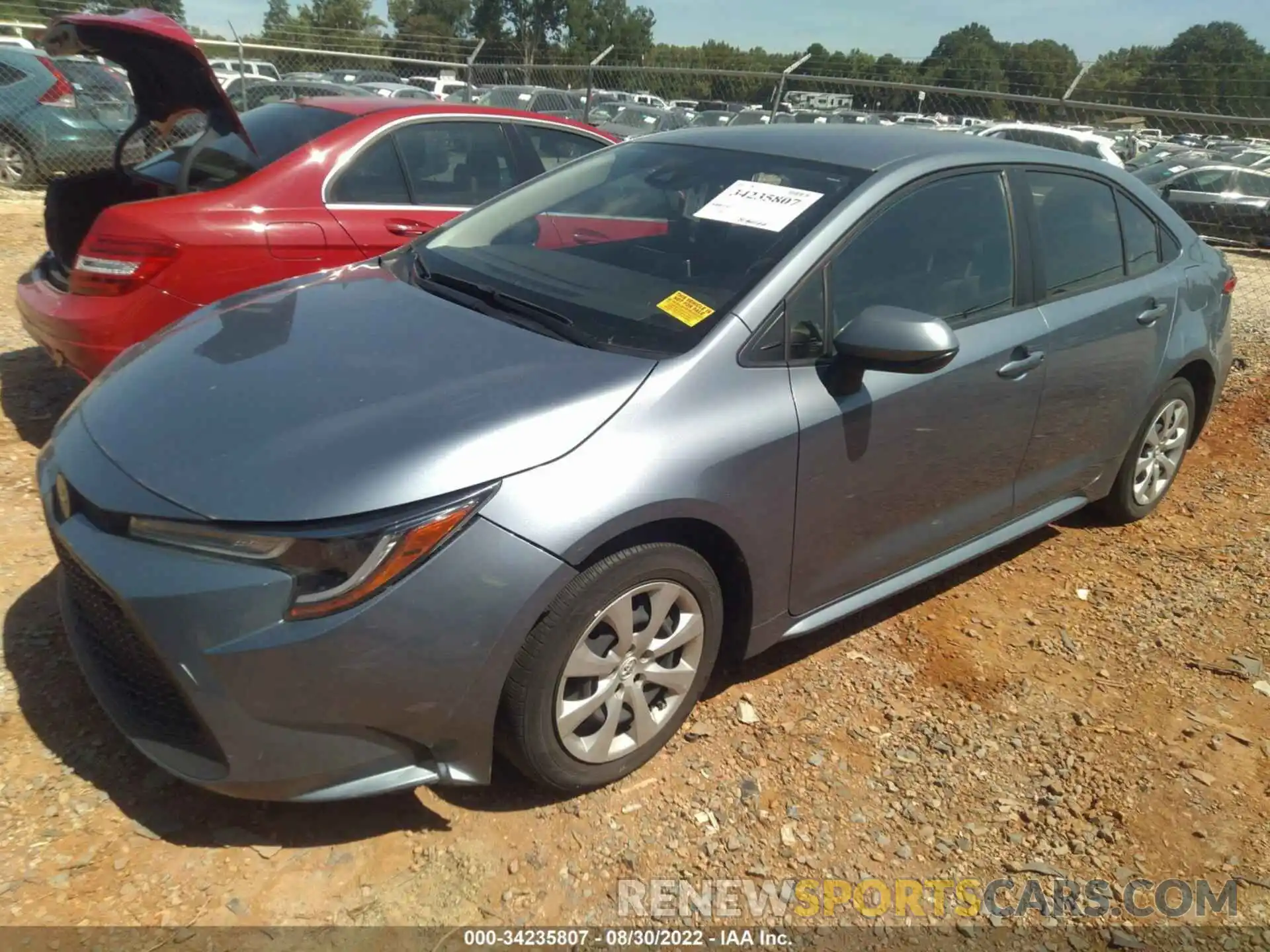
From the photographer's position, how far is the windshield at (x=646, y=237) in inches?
106

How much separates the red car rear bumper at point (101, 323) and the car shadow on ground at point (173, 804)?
1.61m

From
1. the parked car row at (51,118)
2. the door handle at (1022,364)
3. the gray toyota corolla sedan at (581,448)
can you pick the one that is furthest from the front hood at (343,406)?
the parked car row at (51,118)

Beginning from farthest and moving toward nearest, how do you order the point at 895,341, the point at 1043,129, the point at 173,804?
the point at 1043,129
the point at 895,341
the point at 173,804

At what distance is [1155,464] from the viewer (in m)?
→ 4.36

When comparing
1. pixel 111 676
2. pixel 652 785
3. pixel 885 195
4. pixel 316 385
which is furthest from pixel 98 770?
pixel 885 195

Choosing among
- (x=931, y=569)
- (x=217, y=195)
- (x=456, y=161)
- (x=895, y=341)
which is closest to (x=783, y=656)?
(x=931, y=569)

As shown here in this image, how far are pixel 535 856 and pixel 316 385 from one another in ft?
4.23

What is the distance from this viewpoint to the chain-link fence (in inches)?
404

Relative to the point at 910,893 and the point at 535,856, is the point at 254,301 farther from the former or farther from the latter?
the point at 910,893

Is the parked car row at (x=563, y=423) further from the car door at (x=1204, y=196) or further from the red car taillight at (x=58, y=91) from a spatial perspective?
the car door at (x=1204, y=196)

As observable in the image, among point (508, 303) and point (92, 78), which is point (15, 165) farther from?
point (508, 303)

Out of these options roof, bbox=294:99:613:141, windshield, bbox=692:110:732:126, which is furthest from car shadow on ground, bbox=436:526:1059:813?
windshield, bbox=692:110:732:126

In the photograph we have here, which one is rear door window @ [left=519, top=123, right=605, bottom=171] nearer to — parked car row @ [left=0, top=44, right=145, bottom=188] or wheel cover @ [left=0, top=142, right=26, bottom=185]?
parked car row @ [left=0, top=44, right=145, bottom=188]

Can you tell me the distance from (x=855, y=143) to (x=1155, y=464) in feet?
7.40
